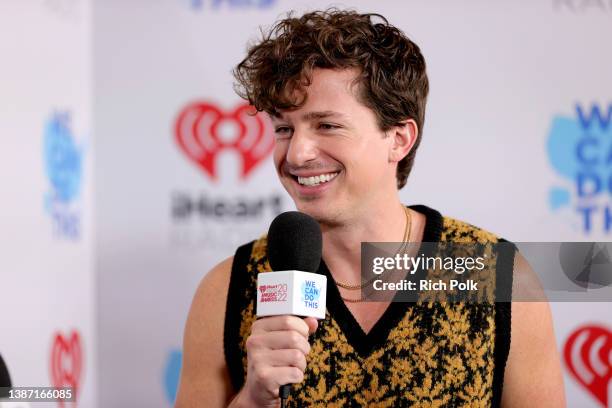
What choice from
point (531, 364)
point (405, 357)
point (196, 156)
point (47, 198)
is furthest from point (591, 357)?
point (47, 198)

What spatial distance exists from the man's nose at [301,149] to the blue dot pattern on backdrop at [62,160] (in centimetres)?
110

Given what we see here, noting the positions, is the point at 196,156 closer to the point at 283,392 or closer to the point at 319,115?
the point at 319,115

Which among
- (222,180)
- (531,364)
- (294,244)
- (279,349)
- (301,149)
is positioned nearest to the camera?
(279,349)

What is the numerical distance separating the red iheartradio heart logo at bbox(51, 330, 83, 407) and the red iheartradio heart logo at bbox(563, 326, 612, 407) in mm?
1607

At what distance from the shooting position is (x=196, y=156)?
9.07 ft

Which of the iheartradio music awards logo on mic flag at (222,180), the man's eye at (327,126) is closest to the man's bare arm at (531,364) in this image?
the man's eye at (327,126)

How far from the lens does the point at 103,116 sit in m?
2.81

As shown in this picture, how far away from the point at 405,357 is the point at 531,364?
273 mm

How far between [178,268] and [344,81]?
1325mm

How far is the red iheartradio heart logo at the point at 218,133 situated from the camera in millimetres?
2746

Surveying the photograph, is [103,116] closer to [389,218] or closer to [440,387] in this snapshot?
[389,218]

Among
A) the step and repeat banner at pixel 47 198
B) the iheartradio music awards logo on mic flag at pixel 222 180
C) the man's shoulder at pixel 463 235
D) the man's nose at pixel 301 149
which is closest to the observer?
the man's nose at pixel 301 149

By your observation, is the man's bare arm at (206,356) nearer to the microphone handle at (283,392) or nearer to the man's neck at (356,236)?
Result: the man's neck at (356,236)

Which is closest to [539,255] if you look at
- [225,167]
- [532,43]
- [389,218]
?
[532,43]
